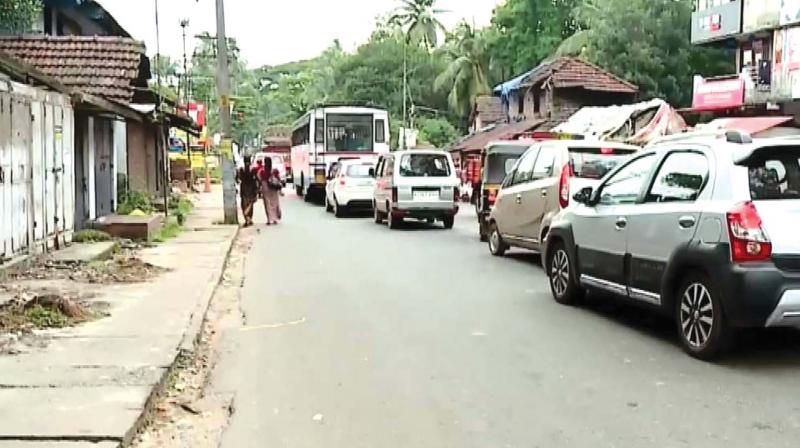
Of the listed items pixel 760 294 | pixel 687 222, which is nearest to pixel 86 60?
pixel 687 222

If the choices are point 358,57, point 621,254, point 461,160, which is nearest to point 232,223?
point 621,254

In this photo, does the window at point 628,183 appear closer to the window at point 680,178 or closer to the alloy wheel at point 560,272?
the window at point 680,178

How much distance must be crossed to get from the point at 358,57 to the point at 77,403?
7057 cm

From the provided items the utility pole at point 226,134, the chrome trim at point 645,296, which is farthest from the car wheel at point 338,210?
the chrome trim at point 645,296

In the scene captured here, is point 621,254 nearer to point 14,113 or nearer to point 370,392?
point 370,392

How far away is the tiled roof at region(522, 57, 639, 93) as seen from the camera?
40.6 m

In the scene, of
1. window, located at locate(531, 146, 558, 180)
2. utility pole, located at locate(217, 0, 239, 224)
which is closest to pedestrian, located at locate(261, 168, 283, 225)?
utility pole, located at locate(217, 0, 239, 224)

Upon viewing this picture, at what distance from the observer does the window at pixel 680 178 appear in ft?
26.1

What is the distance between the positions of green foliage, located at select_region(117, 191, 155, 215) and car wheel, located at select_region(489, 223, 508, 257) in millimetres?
8775

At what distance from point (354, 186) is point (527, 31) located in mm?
35119

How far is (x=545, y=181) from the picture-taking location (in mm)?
13633

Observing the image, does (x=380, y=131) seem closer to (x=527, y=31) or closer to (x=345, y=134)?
(x=345, y=134)

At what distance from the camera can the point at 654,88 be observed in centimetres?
4250

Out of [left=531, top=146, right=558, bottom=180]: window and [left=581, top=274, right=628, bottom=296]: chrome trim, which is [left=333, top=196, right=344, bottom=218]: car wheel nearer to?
[left=531, top=146, right=558, bottom=180]: window
